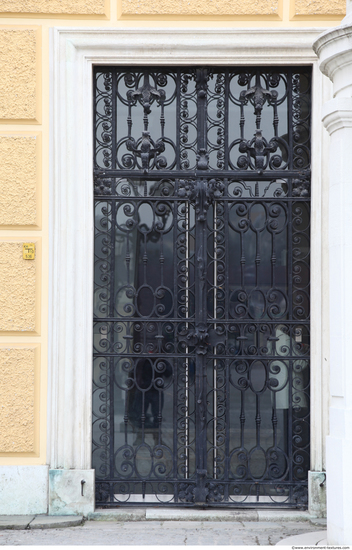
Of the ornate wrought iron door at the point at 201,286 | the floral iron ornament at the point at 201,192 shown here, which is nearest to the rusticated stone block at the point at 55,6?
the ornate wrought iron door at the point at 201,286

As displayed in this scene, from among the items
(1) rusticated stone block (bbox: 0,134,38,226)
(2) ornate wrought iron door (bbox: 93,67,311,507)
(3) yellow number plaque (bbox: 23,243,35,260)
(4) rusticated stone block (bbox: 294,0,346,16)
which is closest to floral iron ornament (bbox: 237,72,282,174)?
(2) ornate wrought iron door (bbox: 93,67,311,507)

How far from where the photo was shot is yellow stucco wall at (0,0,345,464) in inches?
215

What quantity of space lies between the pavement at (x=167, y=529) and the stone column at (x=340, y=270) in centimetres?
52

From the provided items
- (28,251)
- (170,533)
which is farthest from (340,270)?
(28,251)

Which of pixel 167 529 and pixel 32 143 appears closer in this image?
pixel 167 529

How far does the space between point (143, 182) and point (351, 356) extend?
2.34m

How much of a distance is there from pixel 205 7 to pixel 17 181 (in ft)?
6.80

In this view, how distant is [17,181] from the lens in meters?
5.50

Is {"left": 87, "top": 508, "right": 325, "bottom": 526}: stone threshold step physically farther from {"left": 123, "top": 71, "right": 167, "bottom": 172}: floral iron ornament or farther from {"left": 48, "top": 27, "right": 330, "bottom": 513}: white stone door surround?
{"left": 123, "top": 71, "right": 167, "bottom": 172}: floral iron ornament

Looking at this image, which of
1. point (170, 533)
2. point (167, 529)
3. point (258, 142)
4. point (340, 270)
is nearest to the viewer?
point (340, 270)

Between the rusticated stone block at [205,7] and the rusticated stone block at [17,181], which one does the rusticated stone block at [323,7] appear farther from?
the rusticated stone block at [17,181]

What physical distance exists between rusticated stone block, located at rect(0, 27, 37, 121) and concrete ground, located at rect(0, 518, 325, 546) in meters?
3.24

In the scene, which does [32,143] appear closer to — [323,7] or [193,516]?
[323,7]

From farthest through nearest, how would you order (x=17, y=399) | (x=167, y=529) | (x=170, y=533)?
(x=17, y=399)
(x=167, y=529)
(x=170, y=533)
